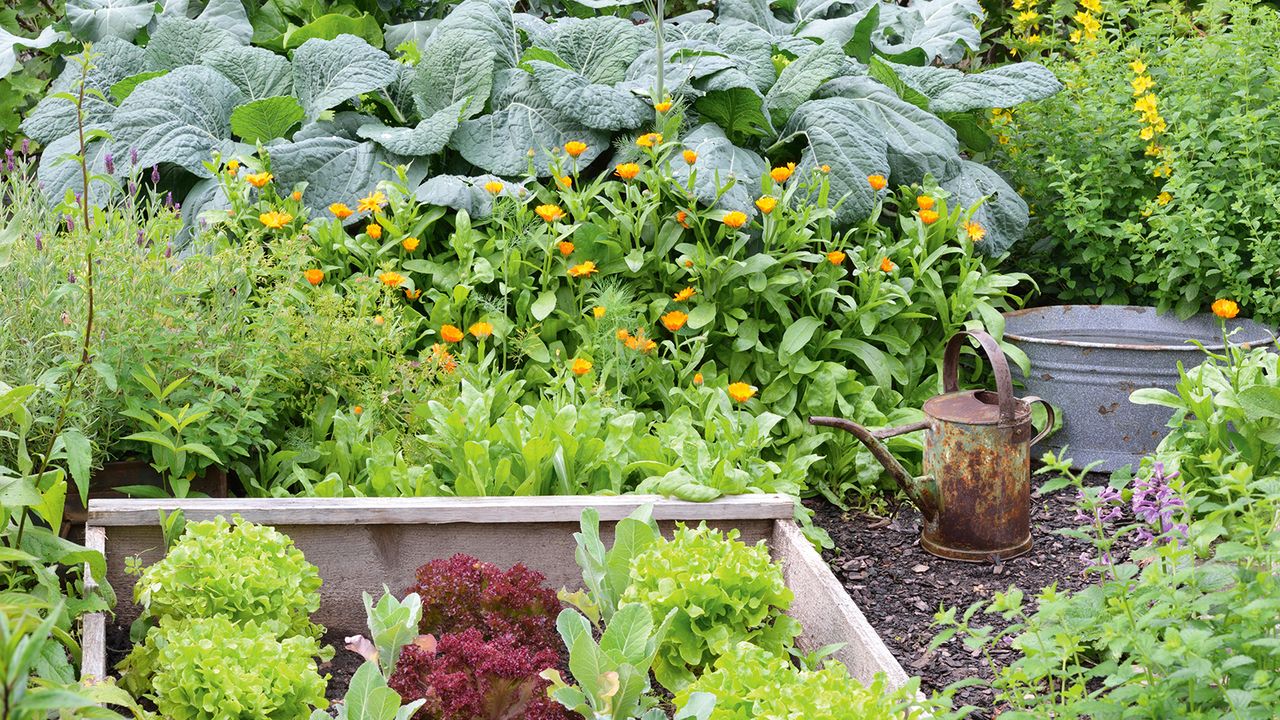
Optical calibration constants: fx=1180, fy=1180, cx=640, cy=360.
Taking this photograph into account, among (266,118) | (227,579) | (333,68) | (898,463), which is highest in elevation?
(333,68)

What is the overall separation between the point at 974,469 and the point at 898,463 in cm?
18

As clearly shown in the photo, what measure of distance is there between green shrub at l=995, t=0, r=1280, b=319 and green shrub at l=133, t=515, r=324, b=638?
2.83m

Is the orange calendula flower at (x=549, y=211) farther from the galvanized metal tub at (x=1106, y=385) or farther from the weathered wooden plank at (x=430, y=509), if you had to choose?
the galvanized metal tub at (x=1106, y=385)

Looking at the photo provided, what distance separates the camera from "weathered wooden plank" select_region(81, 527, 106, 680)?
1.84m

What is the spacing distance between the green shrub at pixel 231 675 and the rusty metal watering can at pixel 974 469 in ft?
4.45

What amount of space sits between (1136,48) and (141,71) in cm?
370

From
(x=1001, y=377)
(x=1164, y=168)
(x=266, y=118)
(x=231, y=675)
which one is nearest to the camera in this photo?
(x=231, y=675)

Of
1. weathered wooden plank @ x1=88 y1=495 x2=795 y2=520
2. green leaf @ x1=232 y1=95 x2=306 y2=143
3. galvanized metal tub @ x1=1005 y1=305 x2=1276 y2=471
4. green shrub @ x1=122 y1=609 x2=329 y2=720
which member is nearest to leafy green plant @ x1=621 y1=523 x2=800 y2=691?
weathered wooden plank @ x1=88 y1=495 x2=795 y2=520

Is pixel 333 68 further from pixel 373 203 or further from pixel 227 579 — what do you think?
pixel 227 579

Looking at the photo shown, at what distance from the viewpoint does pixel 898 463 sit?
9.44ft

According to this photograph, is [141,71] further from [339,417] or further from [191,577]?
[191,577]

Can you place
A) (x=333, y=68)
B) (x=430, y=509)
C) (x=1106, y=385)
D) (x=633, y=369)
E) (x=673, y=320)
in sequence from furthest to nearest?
(x=333, y=68)
(x=1106, y=385)
(x=633, y=369)
(x=673, y=320)
(x=430, y=509)

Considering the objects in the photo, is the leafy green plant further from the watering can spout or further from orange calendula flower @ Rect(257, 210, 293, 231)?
orange calendula flower @ Rect(257, 210, 293, 231)

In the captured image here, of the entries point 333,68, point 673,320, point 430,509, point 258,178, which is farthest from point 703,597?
point 333,68
